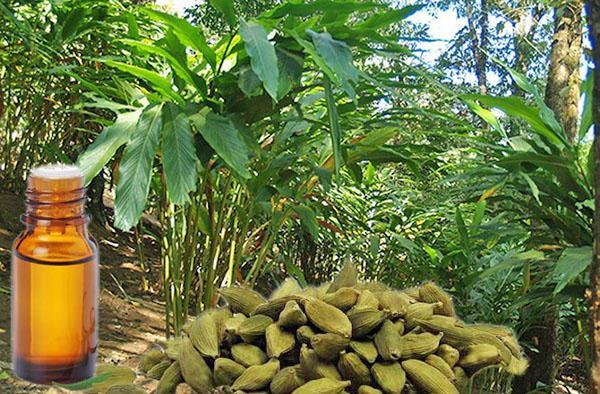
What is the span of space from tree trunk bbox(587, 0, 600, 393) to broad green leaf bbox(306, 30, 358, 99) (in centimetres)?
25

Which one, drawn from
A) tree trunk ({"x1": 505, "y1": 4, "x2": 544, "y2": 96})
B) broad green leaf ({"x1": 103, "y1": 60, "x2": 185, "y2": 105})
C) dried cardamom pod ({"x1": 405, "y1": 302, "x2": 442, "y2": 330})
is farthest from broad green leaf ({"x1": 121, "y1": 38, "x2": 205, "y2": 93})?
tree trunk ({"x1": 505, "y1": 4, "x2": 544, "y2": 96})

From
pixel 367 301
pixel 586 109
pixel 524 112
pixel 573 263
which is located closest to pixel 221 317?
pixel 367 301

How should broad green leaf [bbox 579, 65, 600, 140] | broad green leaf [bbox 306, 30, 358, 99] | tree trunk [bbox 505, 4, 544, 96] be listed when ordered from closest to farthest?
broad green leaf [bbox 306, 30, 358, 99], broad green leaf [bbox 579, 65, 600, 140], tree trunk [bbox 505, 4, 544, 96]

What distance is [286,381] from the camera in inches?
22.8

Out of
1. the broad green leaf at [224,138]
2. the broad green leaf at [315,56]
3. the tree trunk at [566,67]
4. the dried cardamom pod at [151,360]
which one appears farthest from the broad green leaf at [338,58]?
the tree trunk at [566,67]

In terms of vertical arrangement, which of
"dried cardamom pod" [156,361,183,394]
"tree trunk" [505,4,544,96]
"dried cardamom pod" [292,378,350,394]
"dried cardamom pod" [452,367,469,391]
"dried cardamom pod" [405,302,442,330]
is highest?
"tree trunk" [505,4,544,96]

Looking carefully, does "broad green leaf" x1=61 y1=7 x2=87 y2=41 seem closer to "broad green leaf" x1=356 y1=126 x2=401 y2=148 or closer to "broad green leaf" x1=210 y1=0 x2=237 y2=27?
"broad green leaf" x1=210 y1=0 x2=237 y2=27

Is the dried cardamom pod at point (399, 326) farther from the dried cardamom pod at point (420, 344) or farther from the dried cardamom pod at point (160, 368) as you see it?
the dried cardamom pod at point (160, 368)

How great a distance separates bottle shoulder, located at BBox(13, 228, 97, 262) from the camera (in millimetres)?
511

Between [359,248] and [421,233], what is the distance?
0.17 m

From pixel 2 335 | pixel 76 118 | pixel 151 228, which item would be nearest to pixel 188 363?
pixel 2 335

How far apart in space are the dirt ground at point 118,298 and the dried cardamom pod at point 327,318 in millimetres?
382

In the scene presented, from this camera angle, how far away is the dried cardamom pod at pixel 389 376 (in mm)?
580

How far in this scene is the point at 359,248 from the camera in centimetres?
196
